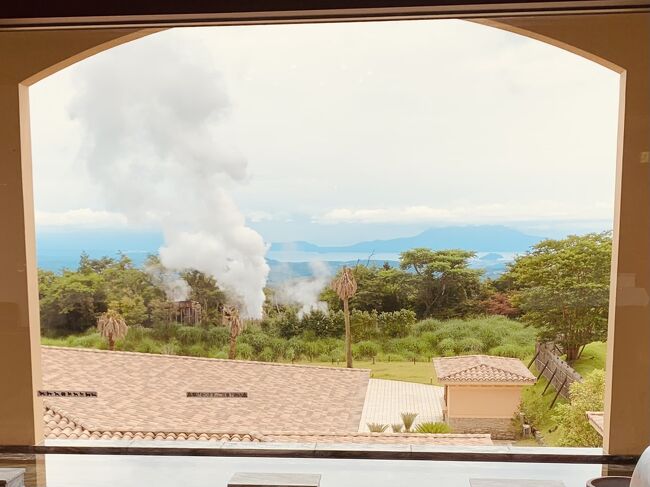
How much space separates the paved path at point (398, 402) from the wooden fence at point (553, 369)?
659 millimetres

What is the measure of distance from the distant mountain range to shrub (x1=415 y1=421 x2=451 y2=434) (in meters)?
1.18

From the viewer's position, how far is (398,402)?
4.30 metres

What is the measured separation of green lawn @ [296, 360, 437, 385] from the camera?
4199 millimetres

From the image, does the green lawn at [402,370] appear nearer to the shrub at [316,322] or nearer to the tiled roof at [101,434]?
the shrub at [316,322]

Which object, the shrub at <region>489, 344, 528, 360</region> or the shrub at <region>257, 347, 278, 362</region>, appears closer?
the shrub at <region>489, 344, 528, 360</region>

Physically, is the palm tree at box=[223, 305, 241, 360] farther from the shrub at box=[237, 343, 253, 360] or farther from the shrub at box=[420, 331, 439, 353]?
the shrub at box=[420, 331, 439, 353]

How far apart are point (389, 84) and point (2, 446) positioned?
136 inches

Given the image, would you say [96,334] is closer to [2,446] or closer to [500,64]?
[2,446]

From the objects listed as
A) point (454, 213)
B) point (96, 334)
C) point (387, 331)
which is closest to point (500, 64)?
point (454, 213)

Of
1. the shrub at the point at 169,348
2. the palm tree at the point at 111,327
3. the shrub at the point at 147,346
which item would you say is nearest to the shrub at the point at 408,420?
the shrub at the point at 169,348

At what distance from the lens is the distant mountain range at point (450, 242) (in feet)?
13.3

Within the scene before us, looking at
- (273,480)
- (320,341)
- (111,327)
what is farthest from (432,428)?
(111,327)

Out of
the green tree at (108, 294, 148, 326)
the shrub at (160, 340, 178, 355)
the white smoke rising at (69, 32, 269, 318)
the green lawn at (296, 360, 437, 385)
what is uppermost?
the white smoke rising at (69, 32, 269, 318)

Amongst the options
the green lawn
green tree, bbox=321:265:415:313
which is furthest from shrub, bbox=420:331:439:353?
green tree, bbox=321:265:415:313
